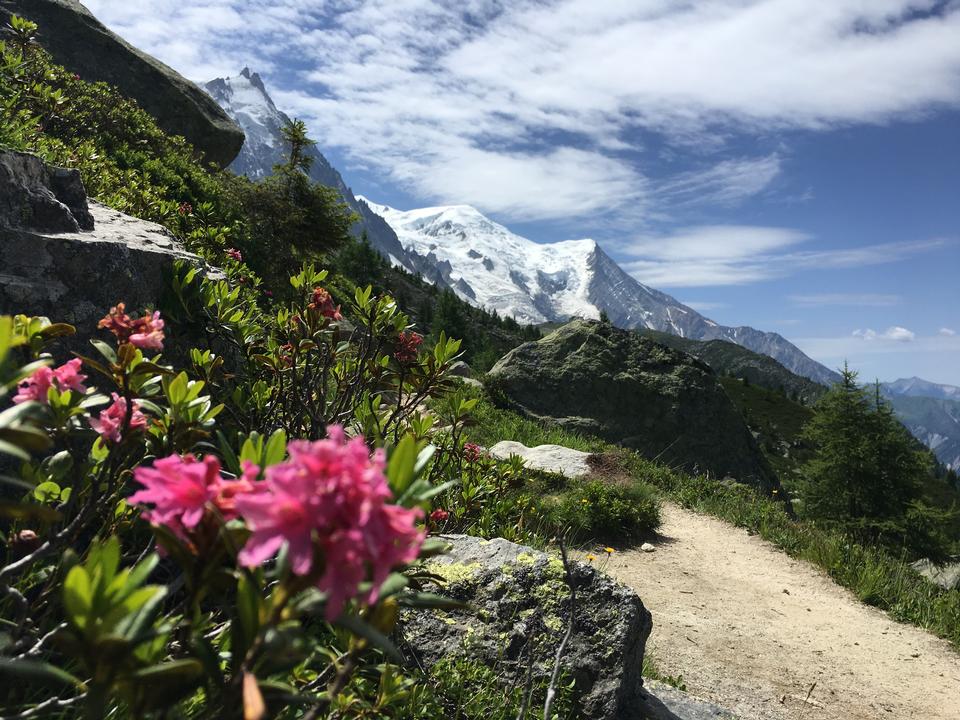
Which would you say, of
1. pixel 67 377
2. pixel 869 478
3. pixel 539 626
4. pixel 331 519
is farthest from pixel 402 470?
pixel 869 478

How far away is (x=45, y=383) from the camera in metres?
1.69

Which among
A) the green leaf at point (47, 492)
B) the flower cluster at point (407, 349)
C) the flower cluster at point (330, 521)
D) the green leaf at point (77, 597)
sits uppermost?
the flower cluster at point (407, 349)

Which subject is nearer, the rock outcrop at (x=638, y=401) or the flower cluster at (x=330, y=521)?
the flower cluster at (x=330, y=521)

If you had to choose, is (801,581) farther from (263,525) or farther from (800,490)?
(800,490)

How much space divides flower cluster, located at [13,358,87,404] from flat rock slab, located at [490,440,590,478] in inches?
341

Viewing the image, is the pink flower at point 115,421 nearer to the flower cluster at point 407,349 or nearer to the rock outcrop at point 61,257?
the rock outcrop at point 61,257

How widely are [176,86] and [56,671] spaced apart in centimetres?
2418

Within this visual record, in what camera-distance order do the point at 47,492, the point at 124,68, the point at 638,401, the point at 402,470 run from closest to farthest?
the point at 402,470 < the point at 47,492 < the point at 638,401 < the point at 124,68

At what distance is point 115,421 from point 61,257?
83.9 inches

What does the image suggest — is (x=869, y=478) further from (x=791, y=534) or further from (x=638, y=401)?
(x=791, y=534)

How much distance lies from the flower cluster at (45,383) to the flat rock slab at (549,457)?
865 cm

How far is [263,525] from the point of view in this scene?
2.81 ft

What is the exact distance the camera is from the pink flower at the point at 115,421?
1.88 meters

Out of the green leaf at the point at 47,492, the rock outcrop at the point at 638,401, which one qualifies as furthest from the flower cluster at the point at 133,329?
the rock outcrop at the point at 638,401
